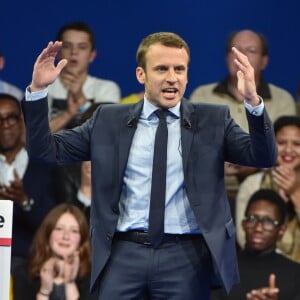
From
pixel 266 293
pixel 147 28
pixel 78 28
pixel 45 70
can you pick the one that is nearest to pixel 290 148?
pixel 266 293

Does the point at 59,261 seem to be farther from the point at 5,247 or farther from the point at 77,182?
the point at 5,247

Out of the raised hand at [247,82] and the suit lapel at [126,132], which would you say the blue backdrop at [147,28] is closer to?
the suit lapel at [126,132]

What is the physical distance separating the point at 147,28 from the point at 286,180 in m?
1.32

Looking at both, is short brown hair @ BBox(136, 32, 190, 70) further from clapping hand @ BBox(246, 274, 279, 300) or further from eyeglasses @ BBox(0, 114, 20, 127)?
eyeglasses @ BBox(0, 114, 20, 127)

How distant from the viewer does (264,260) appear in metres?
5.38

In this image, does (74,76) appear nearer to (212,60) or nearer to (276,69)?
(212,60)

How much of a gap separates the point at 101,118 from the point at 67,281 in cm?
224

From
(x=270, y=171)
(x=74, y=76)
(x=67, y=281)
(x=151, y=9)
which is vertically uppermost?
(x=151, y=9)

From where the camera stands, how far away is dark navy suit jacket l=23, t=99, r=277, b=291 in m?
3.06

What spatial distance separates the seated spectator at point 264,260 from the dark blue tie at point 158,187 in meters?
2.21

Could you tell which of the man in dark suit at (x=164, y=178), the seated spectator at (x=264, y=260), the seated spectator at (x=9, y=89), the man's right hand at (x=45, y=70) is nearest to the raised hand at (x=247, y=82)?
the man in dark suit at (x=164, y=178)

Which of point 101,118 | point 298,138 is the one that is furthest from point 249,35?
point 101,118

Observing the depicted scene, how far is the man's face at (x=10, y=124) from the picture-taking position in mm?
5895

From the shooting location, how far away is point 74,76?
19.8ft
